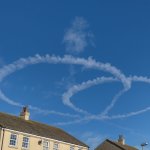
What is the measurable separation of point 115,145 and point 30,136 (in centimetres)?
2678

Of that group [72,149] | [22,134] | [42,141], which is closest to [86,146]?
[72,149]

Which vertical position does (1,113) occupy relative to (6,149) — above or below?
above

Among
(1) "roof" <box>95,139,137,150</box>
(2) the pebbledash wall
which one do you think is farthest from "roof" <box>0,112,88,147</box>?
(1) "roof" <box>95,139,137,150</box>

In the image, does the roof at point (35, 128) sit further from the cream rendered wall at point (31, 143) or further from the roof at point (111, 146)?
the roof at point (111, 146)

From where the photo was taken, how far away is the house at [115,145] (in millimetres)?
79169

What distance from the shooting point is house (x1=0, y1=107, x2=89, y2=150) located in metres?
55.6

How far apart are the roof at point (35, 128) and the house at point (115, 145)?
46.5 feet

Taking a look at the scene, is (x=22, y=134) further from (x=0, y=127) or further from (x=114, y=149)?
(x=114, y=149)

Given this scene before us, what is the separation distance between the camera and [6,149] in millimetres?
55094

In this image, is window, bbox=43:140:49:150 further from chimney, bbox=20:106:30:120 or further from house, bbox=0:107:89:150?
chimney, bbox=20:106:30:120

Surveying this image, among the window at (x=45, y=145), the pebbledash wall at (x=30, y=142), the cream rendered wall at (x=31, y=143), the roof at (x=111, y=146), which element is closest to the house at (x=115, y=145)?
the roof at (x=111, y=146)

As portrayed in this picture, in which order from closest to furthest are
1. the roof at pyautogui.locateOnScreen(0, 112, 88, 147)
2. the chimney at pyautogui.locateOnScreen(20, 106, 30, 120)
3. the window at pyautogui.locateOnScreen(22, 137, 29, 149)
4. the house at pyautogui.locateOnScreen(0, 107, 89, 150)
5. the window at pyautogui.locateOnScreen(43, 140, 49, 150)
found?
1. the house at pyautogui.locateOnScreen(0, 107, 89, 150)
2. the roof at pyautogui.locateOnScreen(0, 112, 88, 147)
3. the window at pyautogui.locateOnScreen(22, 137, 29, 149)
4. the window at pyautogui.locateOnScreen(43, 140, 49, 150)
5. the chimney at pyautogui.locateOnScreen(20, 106, 30, 120)

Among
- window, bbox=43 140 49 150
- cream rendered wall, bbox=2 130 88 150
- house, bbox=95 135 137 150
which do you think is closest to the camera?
cream rendered wall, bbox=2 130 88 150

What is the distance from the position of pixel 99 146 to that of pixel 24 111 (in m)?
24.5
